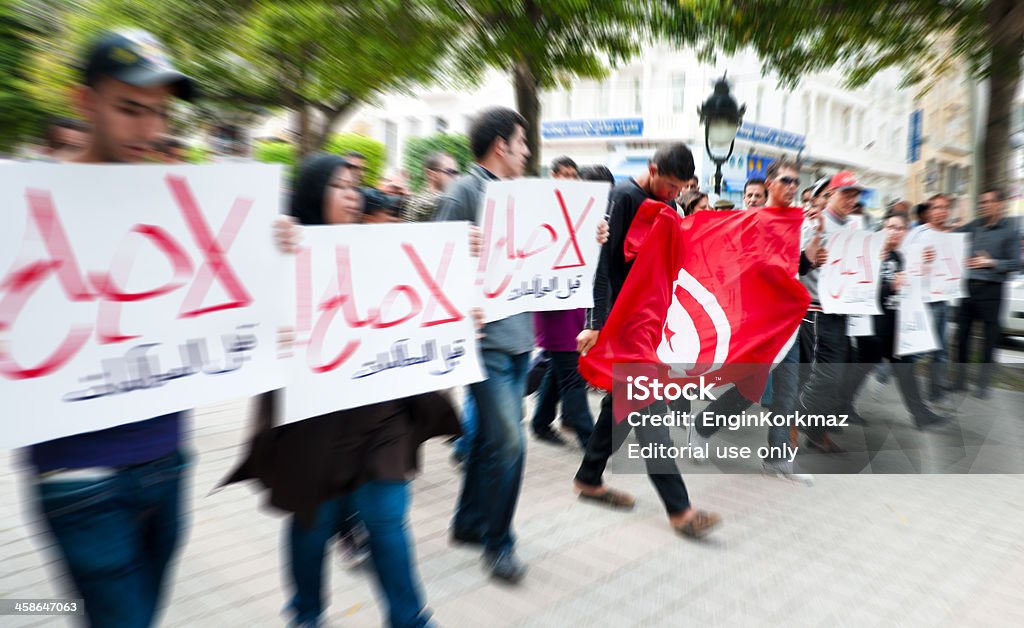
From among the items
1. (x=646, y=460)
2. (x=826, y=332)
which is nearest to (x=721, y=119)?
(x=826, y=332)

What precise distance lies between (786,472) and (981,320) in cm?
427

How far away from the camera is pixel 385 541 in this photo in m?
2.30

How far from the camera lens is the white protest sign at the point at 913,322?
19.7 ft

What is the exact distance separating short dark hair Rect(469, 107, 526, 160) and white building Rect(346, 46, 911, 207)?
25.0 m

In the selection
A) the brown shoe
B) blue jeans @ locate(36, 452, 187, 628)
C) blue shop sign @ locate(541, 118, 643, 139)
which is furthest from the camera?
blue shop sign @ locate(541, 118, 643, 139)

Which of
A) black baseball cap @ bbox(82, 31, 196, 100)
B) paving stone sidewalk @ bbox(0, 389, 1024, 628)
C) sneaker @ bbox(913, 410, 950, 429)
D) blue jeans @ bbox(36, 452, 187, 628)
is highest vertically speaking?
black baseball cap @ bbox(82, 31, 196, 100)

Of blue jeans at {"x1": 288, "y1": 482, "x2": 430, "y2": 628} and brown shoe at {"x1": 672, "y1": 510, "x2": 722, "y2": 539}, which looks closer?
blue jeans at {"x1": 288, "y1": 482, "x2": 430, "y2": 628}

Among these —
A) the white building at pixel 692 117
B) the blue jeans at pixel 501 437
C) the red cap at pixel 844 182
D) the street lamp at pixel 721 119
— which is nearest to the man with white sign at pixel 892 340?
the red cap at pixel 844 182

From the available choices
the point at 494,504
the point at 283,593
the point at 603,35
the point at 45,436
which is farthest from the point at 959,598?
the point at 603,35

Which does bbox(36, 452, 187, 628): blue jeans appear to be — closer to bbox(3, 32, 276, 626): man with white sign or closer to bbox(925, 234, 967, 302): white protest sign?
bbox(3, 32, 276, 626): man with white sign

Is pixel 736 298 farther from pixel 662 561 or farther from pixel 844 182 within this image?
pixel 662 561

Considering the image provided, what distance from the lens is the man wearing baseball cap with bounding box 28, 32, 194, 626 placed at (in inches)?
66.2

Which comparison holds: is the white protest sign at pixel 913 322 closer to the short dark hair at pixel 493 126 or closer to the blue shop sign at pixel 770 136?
the short dark hair at pixel 493 126

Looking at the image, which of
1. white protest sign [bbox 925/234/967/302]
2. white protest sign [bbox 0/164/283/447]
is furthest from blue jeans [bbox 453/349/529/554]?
white protest sign [bbox 925/234/967/302]
